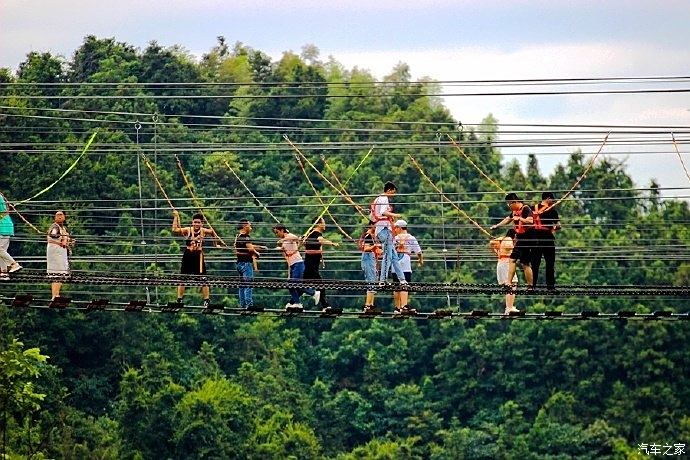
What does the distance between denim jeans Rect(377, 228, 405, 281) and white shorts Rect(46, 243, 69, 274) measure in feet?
16.4

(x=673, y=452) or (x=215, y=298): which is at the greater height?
(x=215, y=298)

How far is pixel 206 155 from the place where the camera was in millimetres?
88812

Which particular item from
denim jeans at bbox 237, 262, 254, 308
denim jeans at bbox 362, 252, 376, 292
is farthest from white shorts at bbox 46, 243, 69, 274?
denim jeans at bbox 362, 252, 376, 292

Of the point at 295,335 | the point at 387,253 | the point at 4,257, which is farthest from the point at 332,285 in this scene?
the point at 295,335

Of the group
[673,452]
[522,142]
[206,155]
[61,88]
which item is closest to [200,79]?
[206,155]

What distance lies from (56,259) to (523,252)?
286 inches

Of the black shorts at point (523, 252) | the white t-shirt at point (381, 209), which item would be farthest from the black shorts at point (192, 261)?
the black shorts at point (523, 252)

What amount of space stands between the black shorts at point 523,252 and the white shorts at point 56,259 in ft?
22.8

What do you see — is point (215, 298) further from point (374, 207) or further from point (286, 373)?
point (374, 207)

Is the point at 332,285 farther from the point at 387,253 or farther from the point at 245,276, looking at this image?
the point at 245,276

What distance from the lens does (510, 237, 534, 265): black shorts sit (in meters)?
35.1

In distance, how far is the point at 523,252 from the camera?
116 ft

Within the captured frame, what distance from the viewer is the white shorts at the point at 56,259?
3594 cm

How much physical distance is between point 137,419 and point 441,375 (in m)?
16.5
